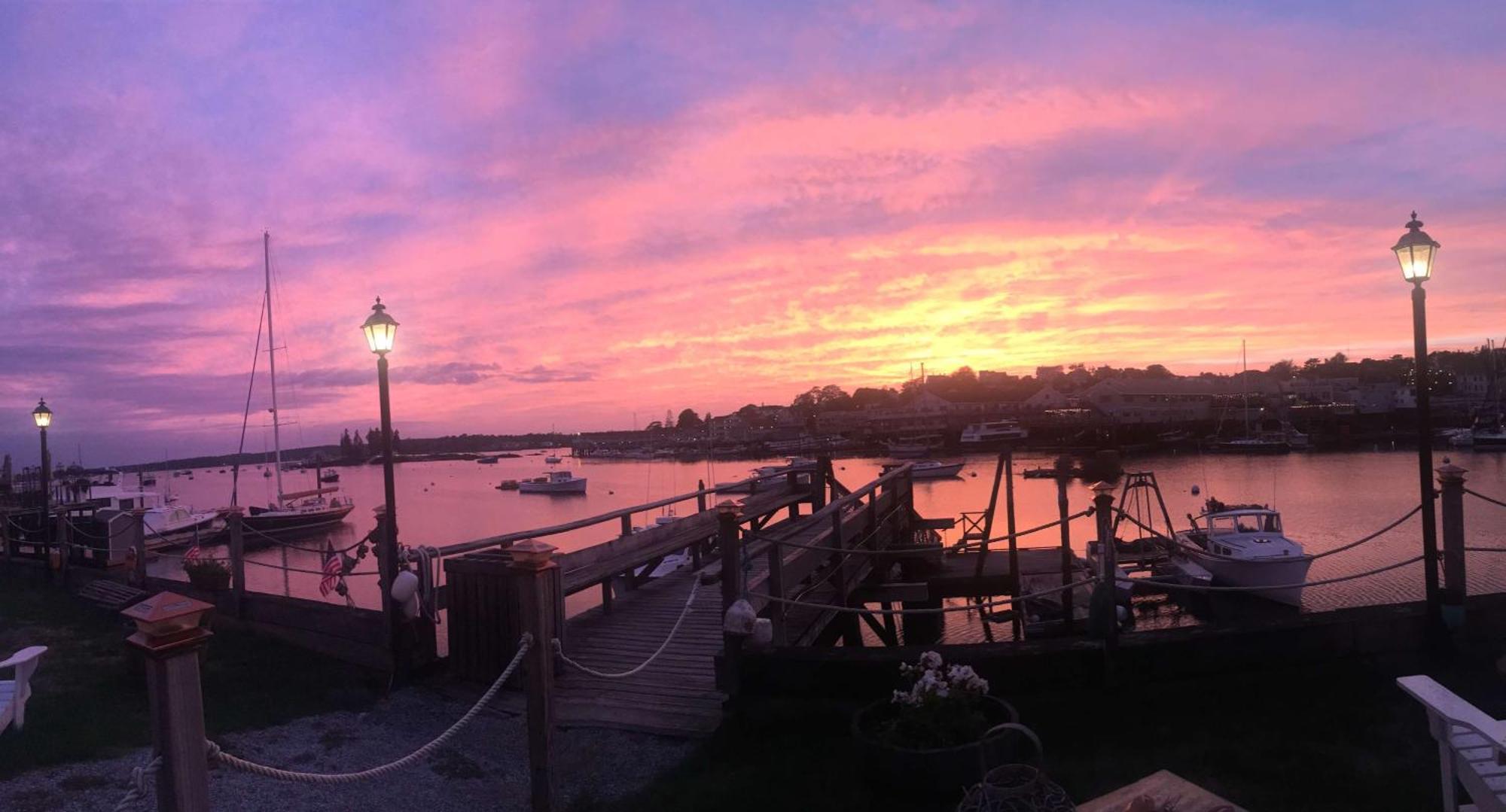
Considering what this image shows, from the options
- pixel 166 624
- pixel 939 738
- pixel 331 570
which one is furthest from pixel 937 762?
pixel 331 570

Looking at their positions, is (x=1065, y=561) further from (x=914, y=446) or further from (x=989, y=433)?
(x=989, y=433)

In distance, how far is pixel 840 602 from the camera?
42.5 feet

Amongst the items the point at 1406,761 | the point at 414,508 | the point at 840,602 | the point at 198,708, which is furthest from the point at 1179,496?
the point at 414,508

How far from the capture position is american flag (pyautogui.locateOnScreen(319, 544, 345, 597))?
11338 mm

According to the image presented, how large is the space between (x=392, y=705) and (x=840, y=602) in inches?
267

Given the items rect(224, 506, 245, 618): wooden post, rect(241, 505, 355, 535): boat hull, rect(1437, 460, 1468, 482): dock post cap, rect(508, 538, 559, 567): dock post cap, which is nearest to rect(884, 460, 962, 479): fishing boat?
rect(241, 505, 355, 535): boat hull

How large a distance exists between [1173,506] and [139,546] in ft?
164

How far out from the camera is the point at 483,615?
8.66 m

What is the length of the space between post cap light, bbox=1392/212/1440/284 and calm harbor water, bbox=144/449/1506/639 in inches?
512

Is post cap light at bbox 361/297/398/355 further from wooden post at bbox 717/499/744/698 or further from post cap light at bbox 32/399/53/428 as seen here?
post cap light at bbox 32/399/53/428

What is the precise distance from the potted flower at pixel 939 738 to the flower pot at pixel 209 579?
11.1 m

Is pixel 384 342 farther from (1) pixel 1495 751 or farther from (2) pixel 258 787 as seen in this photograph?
(1) pixel 1495 751

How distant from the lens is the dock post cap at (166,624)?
9.53 ft

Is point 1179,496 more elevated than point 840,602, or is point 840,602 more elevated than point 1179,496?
point 840,602
